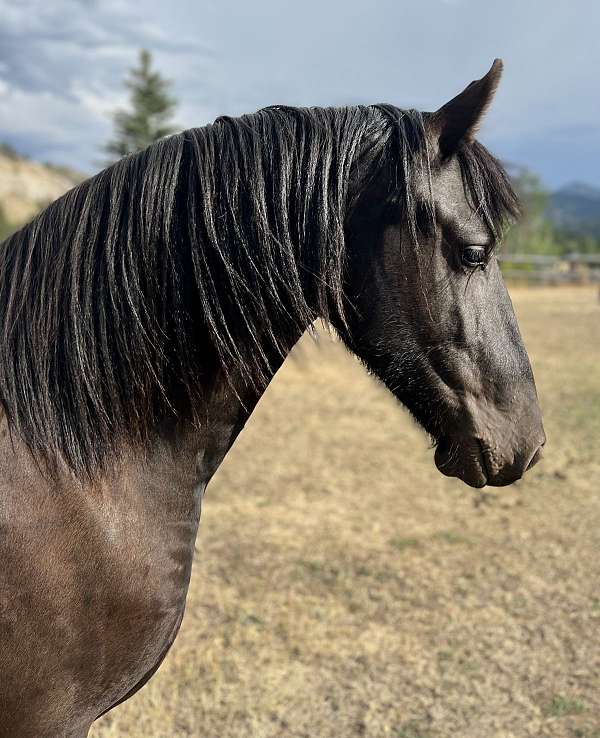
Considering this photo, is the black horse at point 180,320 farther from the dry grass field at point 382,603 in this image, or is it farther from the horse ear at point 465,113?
the dry grass field at point 382,603

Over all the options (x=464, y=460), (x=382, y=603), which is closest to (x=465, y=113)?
(x=464, y=460)

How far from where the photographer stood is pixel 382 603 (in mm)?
3783

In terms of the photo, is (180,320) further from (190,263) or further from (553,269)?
(553,269)

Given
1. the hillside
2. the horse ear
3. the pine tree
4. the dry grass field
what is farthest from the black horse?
the hillside

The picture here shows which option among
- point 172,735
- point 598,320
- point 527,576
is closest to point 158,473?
point 172,735

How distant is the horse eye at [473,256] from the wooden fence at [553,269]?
2697cm

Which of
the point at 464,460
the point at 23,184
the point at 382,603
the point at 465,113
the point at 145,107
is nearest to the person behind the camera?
the point at 465,113

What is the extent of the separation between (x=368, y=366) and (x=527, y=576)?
3.08 m

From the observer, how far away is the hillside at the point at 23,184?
5069cm

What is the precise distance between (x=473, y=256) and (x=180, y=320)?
0.73m

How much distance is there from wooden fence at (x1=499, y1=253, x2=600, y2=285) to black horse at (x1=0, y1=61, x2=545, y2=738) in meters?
27.0

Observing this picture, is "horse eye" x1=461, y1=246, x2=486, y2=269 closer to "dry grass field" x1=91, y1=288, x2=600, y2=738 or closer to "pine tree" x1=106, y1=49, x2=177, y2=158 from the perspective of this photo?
"dry grass field" x1=91, y1=288, x2=600, y2=738

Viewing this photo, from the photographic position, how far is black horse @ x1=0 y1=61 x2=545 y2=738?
4.84ft

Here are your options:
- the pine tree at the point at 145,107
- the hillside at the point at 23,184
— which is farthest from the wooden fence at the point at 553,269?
the hillside at the point at 23,184
